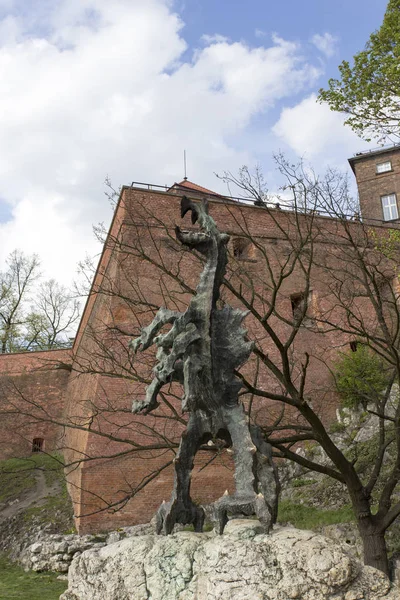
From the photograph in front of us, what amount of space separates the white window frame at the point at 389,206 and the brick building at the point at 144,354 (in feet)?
41.8

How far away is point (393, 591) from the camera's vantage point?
3920 mm

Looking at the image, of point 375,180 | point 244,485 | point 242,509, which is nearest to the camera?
point 242,509

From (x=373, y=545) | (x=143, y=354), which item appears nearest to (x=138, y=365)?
(x=143, y=354)

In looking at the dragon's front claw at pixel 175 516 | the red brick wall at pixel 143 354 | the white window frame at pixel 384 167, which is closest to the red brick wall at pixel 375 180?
the white window frame at pixel 384 167

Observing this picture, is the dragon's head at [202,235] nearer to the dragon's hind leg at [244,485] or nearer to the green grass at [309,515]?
the dragon's hind leg at [244,485]

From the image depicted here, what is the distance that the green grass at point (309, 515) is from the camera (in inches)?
486

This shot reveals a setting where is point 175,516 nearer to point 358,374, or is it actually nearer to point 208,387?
point 208,387

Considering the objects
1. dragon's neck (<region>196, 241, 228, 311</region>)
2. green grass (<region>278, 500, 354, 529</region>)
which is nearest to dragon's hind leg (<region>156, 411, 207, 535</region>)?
dragon's neck (<region>196, 241, 228, 311</region>)

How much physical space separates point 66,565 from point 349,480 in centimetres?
760

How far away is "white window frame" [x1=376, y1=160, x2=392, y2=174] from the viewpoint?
35375mm

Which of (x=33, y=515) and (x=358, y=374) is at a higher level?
(x=358, y=374)

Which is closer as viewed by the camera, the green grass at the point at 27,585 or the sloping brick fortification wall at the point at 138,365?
the green grass at the point at 27,585

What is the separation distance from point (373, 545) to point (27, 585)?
7306 millimetres

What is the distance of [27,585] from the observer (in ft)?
39.1
